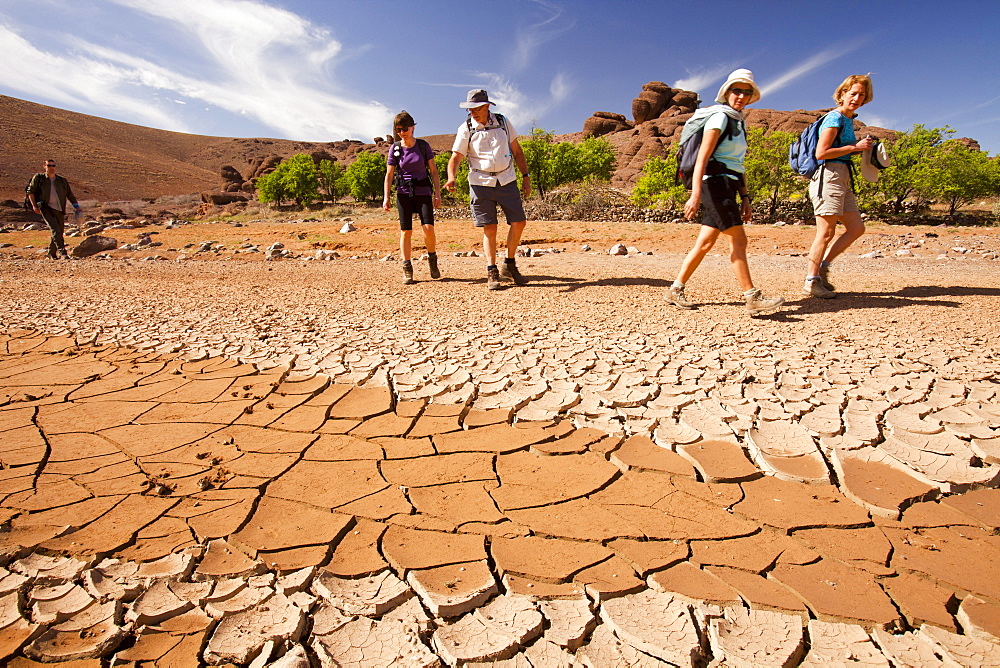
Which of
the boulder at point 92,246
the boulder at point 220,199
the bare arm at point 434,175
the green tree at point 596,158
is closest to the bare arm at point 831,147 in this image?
the bare arm at point 434,175

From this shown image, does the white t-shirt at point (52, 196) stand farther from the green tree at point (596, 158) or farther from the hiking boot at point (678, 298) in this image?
the green tree at point (596, 158)

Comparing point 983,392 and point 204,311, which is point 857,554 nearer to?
point 983,392

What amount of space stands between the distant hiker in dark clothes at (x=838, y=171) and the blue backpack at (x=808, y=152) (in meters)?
0.04

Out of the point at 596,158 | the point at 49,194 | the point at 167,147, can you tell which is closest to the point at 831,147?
the point at 49,194

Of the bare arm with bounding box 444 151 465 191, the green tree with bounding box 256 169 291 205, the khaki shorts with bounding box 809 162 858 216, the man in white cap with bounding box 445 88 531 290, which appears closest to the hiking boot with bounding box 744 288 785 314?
the khaki shorts with bounding box 809 162 858 216

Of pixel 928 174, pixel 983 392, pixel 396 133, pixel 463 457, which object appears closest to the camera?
pixel 463 457

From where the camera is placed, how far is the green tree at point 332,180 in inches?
1674

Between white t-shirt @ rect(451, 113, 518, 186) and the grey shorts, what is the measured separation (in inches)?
2.2

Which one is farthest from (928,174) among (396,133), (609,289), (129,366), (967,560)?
(129,366)

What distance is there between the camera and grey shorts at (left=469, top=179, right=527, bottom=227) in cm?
413

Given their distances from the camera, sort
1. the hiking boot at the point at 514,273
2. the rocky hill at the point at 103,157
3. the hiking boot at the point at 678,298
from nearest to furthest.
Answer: the hiking boot at the point at 678,298 < the hiking boot at the point at 514,273 < the rocky hill at the point at 103,157

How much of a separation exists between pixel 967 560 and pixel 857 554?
25 cm

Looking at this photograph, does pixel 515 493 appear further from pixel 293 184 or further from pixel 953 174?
pixel 293 184

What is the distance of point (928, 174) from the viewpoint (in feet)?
54.2
